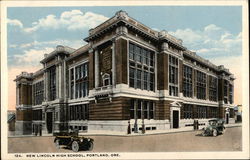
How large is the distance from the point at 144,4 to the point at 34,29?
20.1 ft

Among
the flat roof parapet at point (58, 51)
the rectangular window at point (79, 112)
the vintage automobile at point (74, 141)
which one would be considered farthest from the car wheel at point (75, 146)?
the flat roof parapet at point (58, 51)

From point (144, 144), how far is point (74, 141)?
3.66m

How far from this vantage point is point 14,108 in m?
12.1

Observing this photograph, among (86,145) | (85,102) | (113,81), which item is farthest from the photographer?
(85,102)

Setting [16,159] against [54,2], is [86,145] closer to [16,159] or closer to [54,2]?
[16,159]

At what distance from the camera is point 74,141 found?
11195 mm

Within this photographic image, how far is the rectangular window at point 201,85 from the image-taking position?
1523cm

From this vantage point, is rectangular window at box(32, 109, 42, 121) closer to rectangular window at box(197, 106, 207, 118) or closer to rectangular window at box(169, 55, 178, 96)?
rectangular window at box(169, 55, 178, 96)

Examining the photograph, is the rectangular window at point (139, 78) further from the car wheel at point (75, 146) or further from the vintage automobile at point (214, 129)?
the car wheel at point (75, 146)

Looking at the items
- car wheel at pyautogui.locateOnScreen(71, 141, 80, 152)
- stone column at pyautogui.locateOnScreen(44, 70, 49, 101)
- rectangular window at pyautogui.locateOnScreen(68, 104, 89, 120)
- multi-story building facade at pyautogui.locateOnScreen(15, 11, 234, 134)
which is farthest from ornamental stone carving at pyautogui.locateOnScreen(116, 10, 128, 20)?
car wheel at pyautogui.locateOnScreen(71, 141, 80, 152)

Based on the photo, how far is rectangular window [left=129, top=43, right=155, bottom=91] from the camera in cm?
1385

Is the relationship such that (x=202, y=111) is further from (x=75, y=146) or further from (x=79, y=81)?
(x=75, y=146)

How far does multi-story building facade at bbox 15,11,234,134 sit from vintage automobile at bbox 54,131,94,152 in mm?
1197

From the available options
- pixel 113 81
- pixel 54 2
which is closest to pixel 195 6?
pixel 113 81
